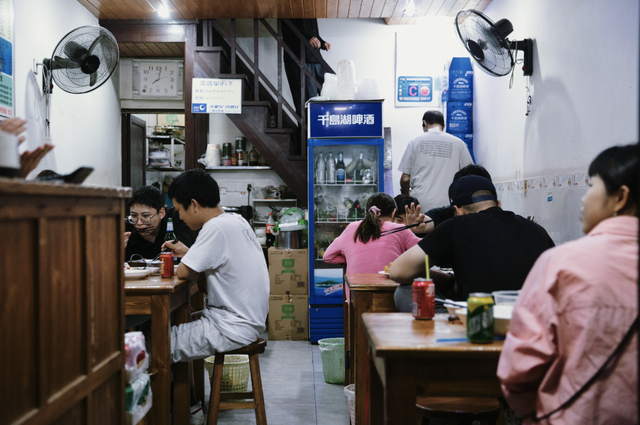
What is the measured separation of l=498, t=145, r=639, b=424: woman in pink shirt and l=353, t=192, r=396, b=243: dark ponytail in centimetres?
236

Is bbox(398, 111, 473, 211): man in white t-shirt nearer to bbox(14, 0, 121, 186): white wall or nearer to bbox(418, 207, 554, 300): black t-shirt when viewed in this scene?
bbox(418, 207, 554, 300): black t-shirt

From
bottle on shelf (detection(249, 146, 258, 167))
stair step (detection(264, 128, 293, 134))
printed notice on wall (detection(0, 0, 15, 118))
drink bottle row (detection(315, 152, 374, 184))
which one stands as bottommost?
drink bottle row (detection(315, 152, 374, 184))

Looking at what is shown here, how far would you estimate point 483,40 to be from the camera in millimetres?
4152

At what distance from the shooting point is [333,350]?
382cm

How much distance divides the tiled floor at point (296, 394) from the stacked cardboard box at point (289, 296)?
39cm

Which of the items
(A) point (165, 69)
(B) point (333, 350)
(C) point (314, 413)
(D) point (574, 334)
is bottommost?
(C) point (314, 413)

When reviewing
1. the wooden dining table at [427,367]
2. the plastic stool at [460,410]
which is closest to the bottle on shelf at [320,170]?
the plastic stool at [460,410]

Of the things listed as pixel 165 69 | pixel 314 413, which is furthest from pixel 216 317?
pixel 165 69

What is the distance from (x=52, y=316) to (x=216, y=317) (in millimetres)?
1593

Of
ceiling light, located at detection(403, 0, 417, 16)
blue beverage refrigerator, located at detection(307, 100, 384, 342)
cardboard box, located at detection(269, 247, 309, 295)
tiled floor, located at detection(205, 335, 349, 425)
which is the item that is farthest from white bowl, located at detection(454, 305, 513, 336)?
ceiling light, located at detection(403, 0, 417, 16)

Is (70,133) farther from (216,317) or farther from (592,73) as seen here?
(592,73)

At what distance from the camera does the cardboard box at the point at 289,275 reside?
208 inches

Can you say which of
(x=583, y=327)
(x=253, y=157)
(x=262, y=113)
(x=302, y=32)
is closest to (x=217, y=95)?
(x=262, y=113)

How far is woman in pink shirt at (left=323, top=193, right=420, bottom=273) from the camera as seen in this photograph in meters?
3.73
